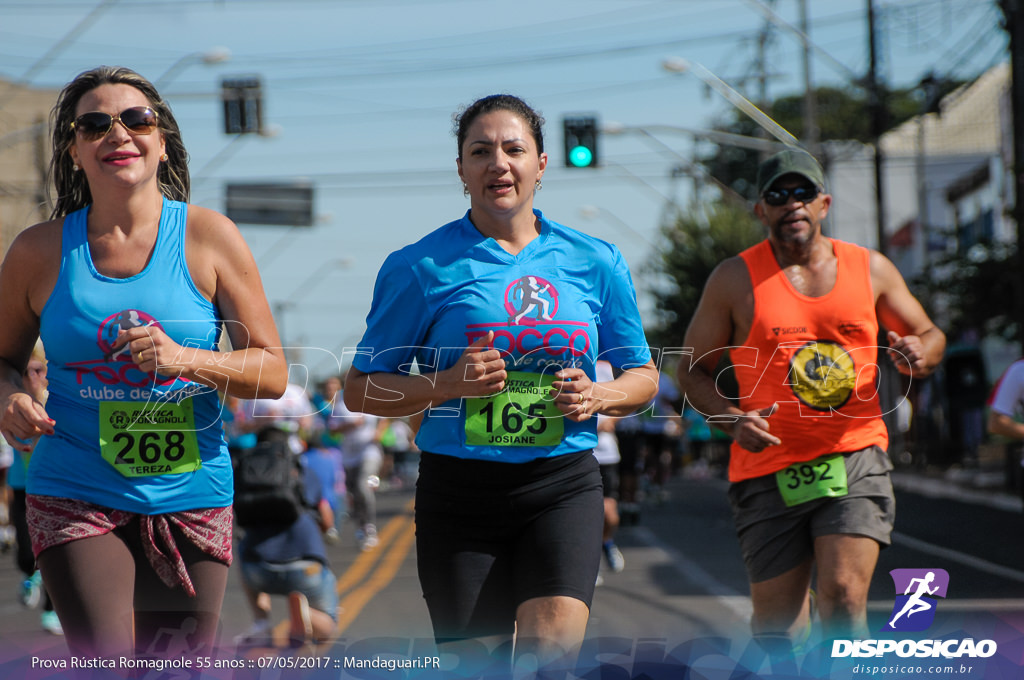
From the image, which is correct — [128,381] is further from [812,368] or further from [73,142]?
[812,368]

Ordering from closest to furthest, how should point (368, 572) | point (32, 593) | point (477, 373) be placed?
point (477, 373) < point (32, 593) < point (368, 572)

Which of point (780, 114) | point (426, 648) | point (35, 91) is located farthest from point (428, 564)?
point (780, 114)

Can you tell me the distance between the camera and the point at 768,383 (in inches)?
200

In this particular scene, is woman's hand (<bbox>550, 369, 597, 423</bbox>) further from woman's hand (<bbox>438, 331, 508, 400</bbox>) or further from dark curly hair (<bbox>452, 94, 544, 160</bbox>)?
dark curly hair (<bbox>452, 94, 544, 160</bbox>)

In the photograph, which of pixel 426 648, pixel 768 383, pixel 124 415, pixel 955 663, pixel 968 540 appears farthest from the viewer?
pixel 968 540

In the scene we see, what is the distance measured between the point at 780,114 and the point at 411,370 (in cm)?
6592

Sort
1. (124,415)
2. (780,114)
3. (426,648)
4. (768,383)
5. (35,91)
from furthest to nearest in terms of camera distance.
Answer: (780,114) → (35,91) → (768,383) → (426,648) → (124,415)

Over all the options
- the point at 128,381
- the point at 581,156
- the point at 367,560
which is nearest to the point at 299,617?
the point at 128,381

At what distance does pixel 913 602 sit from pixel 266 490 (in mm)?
4070

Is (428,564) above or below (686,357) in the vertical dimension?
below

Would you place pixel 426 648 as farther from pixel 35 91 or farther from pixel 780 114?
pixel 780 114

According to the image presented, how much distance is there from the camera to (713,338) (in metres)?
5.25

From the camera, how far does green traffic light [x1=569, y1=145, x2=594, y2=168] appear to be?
765 inches

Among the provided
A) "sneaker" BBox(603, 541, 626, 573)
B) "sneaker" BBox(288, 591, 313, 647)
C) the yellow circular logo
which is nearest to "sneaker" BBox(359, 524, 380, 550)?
"sneaker" BBox(603, 541, 626, 573)
